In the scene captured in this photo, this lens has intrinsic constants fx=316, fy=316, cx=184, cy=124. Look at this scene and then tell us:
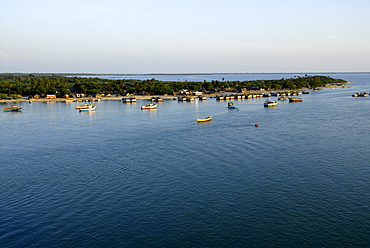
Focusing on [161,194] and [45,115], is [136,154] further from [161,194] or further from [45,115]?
[45,115]

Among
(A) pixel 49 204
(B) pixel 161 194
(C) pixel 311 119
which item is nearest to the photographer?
(A) pixel 49 204

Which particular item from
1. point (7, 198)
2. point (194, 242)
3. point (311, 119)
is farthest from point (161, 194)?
point (311, 119)

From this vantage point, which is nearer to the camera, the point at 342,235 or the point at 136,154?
the point at 342,235

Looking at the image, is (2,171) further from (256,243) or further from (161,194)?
(256,243)

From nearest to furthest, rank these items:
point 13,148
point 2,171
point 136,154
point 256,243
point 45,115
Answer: point 256,243
point 2,171
point 136,154
point 13,148
point 45,115

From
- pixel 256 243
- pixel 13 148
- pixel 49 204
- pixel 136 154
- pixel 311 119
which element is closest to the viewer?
pixel 256 243

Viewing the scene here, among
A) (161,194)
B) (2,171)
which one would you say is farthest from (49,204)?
(2,171)
